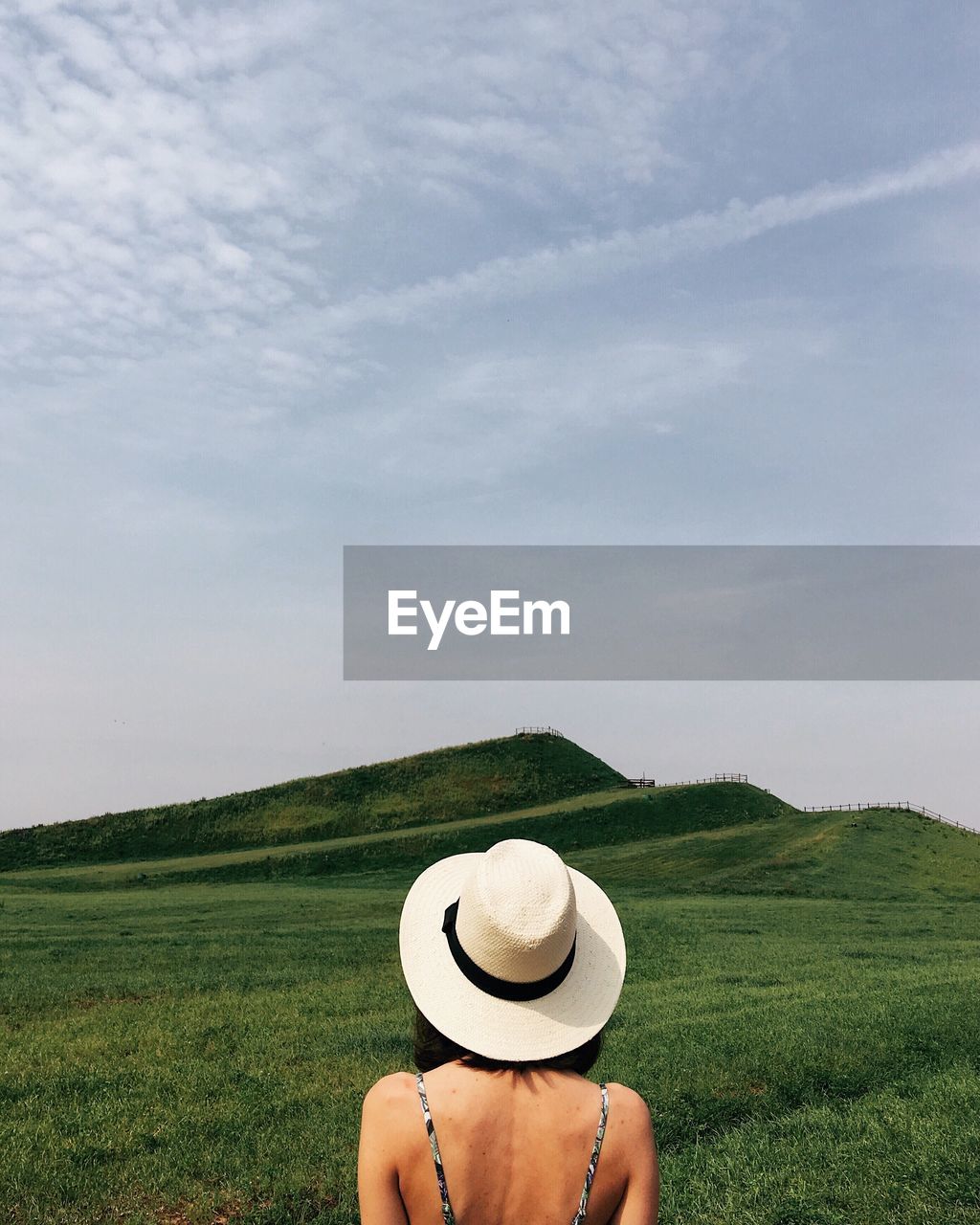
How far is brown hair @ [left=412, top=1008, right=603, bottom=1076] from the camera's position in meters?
3.35

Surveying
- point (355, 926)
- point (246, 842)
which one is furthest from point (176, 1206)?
point (246, 842)

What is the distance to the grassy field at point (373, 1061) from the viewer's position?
32.9 ft

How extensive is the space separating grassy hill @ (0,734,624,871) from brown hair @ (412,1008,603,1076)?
94.2m

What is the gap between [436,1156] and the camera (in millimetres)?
3195

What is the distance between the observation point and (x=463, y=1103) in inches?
→ 127

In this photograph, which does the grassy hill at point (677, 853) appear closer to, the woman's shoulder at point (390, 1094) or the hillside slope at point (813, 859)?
the hillside slope at point (813, 859)

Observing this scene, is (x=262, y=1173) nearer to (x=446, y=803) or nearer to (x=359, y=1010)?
(x=359, y=1010)

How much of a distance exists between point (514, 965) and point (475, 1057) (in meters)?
0.40

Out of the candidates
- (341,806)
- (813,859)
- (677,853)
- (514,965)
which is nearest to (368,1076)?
(514,965)

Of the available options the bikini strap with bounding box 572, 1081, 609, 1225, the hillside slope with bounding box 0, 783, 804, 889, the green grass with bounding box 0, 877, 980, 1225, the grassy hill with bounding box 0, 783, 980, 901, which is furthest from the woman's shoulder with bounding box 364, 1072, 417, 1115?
the hillside slope with bounding box 0, 783, 804, 889

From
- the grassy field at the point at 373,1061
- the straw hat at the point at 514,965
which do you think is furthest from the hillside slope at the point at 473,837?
the straw hat at the point at 514,965

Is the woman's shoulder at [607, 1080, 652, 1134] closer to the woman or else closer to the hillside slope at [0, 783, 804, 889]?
the woman

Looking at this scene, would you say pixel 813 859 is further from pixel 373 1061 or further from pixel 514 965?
pixel 514 965

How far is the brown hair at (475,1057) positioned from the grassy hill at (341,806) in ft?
309
